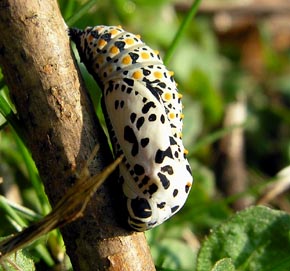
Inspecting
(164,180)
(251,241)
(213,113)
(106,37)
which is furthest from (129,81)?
(213,113)

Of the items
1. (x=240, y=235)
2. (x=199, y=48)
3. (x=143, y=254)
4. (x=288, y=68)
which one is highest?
(x=143, y=254)

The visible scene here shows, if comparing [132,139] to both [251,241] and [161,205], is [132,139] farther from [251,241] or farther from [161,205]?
[251,241]

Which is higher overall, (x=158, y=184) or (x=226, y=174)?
(x=158, y=184)

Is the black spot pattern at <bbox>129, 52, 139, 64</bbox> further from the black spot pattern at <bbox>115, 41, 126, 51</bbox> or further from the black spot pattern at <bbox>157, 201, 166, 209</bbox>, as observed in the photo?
the black spot pattern at <bbox>157, 201, 166, 209</bbox>

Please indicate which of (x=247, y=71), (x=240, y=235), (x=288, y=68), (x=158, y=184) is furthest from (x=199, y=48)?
(x=158, y=184)

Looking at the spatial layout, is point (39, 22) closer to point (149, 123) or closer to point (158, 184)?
point (149, 123)
